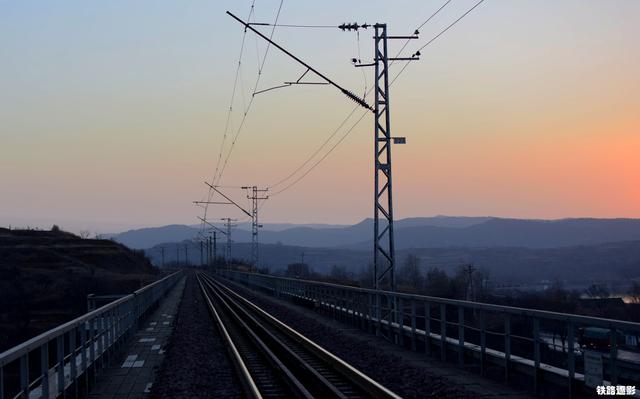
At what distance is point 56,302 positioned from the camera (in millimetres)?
Result: 63219

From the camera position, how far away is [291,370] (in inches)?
624

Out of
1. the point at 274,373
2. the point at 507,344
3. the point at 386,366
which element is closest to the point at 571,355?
the point at 507,344

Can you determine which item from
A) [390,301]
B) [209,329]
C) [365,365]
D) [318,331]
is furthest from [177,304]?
[365,365]

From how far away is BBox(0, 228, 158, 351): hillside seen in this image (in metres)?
55.2

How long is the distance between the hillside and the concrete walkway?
914 inches

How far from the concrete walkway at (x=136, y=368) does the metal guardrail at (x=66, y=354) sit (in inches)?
10.9

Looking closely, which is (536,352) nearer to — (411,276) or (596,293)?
(596,293)

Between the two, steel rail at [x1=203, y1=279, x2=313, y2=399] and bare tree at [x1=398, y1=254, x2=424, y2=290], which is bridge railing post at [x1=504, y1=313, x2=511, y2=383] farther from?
bare tree at [x1=398, y1=254, x2=424, y2=290]

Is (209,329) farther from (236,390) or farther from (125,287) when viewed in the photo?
(125,287)

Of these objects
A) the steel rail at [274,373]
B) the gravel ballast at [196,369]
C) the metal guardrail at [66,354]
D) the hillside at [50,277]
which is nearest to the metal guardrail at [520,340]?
the steel rail at [274,373]

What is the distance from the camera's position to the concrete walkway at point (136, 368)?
44.8 ft

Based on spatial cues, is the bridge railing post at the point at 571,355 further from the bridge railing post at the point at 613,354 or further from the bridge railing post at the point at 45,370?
the bridge railing post at the point at 45,370

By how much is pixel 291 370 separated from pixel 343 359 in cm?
183

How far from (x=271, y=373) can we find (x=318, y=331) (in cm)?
913
